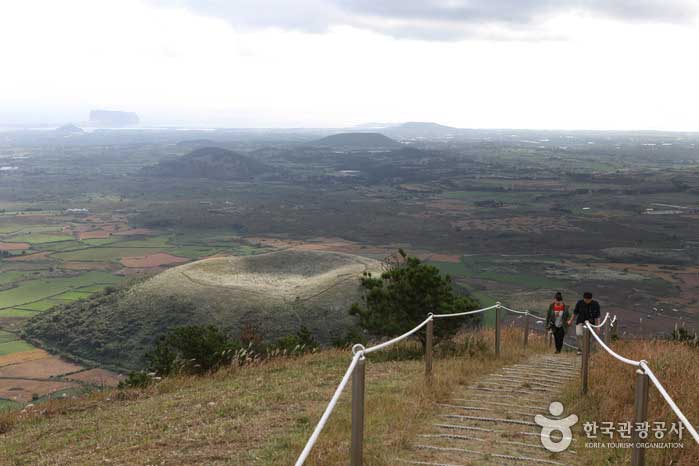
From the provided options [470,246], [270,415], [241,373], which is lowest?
[470,246]

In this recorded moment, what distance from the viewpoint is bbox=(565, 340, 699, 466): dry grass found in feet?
18.1

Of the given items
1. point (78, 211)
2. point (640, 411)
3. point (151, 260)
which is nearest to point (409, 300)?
point (640, 411)

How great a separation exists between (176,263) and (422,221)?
59269 millimetres

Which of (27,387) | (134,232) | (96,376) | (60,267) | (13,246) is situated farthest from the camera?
(134,232)

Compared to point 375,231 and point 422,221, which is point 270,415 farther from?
point 422,221

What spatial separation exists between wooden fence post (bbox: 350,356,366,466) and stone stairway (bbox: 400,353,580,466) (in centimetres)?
97

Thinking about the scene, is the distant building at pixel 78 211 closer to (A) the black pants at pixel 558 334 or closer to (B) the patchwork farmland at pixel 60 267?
(B) the patchwork farmland at pixel 60 267

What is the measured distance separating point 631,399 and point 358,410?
14.4 ft

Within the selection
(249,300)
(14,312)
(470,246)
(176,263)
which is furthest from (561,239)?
(14,312)

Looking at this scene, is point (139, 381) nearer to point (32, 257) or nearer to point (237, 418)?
point (237, 418)

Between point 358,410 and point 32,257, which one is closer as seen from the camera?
point 358,410

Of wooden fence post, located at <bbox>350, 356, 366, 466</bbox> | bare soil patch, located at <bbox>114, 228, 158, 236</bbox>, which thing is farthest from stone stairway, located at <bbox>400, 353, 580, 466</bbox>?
bare soil patch, located at <bbox>114, 228, 158, 236</bbox>

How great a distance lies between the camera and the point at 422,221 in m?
123

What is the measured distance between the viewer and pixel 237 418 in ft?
26.5
